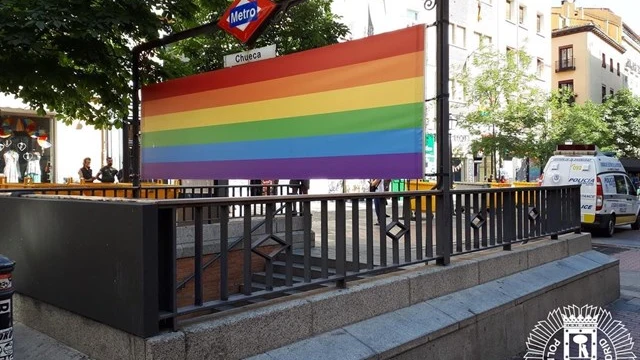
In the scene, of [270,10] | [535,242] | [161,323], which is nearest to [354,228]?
[161,323]

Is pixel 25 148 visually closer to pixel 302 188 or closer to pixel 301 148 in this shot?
pixel 302 188

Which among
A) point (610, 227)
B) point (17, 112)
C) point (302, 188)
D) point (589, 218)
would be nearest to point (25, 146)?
point (17, 112)

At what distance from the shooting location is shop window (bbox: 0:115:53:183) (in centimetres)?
1795

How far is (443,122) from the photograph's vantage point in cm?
471

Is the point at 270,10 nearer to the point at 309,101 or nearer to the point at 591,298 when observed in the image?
the point at 309,101

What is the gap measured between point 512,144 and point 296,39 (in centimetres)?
2254

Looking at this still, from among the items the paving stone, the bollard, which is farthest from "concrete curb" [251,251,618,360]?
the bollard

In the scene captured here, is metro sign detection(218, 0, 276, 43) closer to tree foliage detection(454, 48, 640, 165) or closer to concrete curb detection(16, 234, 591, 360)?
concrete curb detection(16, 234, 591, 360)

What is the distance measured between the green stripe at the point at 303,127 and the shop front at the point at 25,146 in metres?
12.9

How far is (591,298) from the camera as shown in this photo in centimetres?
680

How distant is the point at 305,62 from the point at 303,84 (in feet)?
0.70

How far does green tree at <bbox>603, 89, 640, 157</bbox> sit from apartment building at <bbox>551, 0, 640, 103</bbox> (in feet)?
18.9

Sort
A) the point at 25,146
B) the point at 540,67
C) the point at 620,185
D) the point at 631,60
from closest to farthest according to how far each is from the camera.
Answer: the point at 620,185, the point at 25,146, the point at 540,67, the point at 631,60

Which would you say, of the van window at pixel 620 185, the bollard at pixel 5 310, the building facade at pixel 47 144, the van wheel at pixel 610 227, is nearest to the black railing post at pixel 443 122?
the bollard at pixel 5 310
